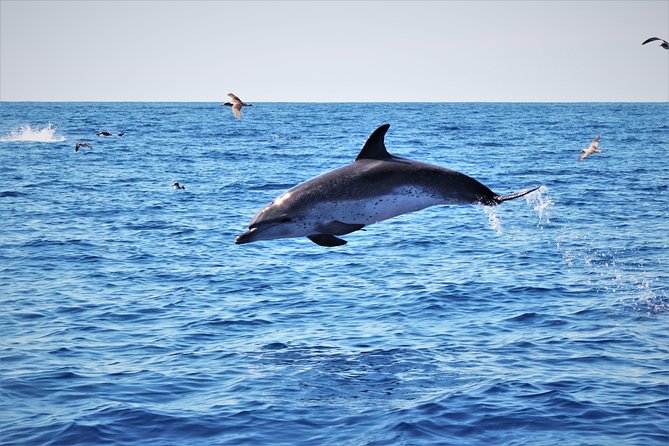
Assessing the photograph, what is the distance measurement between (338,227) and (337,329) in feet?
23.3

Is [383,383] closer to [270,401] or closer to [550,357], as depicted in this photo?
[270,401]

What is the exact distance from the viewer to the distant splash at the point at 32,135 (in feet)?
298

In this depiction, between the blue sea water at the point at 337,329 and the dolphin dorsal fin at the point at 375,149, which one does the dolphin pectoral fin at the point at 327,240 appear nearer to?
the dolphin dorsal fin at the point at 375,149

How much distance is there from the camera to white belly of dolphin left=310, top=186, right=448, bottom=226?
912 cm

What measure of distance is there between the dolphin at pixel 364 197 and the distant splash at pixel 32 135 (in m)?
84.0

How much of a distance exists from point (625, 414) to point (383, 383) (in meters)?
3.57

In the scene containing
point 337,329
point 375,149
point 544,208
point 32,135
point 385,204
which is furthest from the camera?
point 32,135

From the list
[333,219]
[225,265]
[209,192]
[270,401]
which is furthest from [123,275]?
[209,192]

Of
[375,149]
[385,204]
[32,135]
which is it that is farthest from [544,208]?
[32,135]

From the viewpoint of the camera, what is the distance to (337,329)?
16.0 meters

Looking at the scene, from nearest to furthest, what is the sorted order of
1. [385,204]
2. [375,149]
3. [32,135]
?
[385,204], [375,149], [32,135]

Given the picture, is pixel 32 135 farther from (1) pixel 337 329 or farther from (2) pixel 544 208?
(1) pixel 337 329

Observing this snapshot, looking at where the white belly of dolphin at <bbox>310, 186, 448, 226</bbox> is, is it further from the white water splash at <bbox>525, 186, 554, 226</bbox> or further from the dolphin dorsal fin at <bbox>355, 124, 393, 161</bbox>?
the white water splash at <bbox>525, 186, 554, 226</bbox>

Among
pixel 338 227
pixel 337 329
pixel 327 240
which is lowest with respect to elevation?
pixel 337 329
